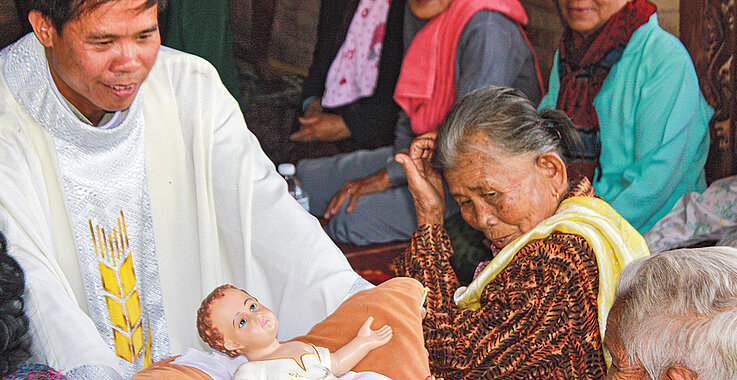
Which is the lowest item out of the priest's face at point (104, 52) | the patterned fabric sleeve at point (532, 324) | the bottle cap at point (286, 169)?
the bottle cap at point (286, 169)

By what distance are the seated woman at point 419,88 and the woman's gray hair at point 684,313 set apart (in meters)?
2.55

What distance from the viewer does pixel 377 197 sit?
425 cm

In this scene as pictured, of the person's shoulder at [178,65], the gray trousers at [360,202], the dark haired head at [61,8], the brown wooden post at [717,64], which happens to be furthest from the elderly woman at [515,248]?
→ the brown wooden post at [717,64]

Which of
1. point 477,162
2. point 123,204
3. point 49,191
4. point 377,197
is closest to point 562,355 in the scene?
point 477,162

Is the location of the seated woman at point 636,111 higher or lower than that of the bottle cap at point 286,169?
higher

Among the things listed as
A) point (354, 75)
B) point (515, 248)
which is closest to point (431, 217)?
point (515, 248)

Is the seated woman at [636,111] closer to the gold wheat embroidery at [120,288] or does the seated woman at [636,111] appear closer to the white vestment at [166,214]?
the white vestment at [166,214]

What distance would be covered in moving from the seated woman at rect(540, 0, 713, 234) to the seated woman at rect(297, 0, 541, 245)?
353 mm

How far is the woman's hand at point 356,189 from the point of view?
4.27 meters

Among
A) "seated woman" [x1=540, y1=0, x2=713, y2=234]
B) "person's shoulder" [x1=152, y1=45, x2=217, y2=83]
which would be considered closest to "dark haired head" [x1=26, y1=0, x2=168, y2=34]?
"person's shoulder" [x1=152, y1=45, x2=217, y2=83]

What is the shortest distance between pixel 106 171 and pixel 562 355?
1.43 m

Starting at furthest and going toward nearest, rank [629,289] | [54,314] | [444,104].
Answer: [444,104], [54,314], [629,289]

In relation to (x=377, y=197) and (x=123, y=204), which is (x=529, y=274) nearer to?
(x=123, y=204)

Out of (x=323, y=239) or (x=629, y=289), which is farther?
(x=323, y=239)
